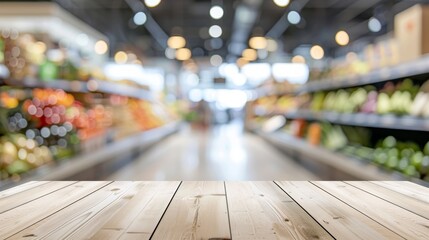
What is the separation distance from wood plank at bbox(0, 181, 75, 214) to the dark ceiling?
988cm

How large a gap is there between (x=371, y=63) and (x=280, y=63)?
1977 cm

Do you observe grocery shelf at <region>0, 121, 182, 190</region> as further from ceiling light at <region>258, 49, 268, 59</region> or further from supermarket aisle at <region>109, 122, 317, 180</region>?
ceiling light at <region>258, 49, 268, 59</region>

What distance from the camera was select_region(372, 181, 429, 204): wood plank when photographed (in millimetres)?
1770

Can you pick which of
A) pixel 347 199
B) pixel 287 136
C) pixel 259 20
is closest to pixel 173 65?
pixel 259 20

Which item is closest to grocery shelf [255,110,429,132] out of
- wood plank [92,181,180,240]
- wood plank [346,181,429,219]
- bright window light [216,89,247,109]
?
wood plank [346,181,429,219]

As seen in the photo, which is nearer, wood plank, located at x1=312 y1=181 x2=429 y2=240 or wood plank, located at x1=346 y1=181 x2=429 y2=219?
wood plank, located at x1=312 y1=181 x2=429 y2=240

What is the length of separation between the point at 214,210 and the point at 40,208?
0.59 m

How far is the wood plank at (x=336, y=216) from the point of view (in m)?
1.25

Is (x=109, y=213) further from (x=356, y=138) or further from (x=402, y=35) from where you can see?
(x=356, y=138)

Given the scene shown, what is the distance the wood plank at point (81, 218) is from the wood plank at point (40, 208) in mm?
32

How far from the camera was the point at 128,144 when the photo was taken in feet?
24.0

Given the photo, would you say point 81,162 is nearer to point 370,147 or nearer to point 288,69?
point 370,147

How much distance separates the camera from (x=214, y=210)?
4.92 ft

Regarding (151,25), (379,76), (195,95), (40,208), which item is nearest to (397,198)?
(40,208)
